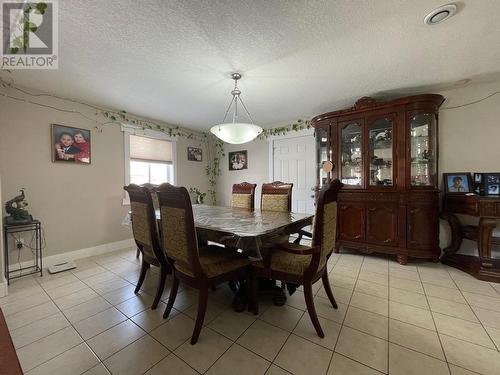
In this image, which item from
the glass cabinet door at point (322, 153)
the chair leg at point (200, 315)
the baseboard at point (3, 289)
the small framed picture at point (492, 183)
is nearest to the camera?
the chair leg at point (200, 315)

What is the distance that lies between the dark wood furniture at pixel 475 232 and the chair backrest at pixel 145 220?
134 inches

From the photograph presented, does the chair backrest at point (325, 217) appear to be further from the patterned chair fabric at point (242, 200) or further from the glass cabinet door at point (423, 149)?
the glass cabinet door at point (423, 149)

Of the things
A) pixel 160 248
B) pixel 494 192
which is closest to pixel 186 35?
pixel 160 248

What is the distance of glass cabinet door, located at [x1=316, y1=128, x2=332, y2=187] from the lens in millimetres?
3281

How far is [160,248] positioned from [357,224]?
262cm

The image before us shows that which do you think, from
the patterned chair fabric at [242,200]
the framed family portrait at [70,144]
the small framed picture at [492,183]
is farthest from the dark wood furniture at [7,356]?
the small framed picture at [492,183]

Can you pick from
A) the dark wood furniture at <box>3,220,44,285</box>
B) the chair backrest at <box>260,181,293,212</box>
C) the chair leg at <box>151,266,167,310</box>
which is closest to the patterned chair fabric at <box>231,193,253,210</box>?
the chair backrest at <box>260,181,293,212</box>

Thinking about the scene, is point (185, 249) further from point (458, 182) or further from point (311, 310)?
point (458, 182)

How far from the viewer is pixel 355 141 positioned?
309 cm

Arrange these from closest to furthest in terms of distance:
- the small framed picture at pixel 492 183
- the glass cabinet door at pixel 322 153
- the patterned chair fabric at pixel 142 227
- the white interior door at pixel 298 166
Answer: the patterned chair fabric at pixel 142 227 < the small framed picture at pixel 492 183 < the glass cabinet door at pixel 322 153 < the white interior door at pixel 298 166

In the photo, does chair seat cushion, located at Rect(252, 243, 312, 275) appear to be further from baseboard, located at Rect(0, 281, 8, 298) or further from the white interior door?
baseboard, located at Rect(0, 281, 8, 298)

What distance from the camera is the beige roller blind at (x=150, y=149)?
12.2 ft

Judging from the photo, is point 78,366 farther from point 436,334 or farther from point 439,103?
point 439,103

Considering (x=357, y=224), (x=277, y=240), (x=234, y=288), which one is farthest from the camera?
(x=357, y=224)
